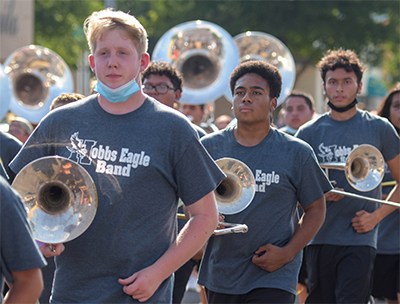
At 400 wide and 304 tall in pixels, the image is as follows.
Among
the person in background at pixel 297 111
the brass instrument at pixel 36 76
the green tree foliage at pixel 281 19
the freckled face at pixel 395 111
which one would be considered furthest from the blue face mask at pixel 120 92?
the green tree foliage at pixel 281 19

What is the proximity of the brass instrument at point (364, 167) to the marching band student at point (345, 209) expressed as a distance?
0.08 meters

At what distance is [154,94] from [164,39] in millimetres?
4154

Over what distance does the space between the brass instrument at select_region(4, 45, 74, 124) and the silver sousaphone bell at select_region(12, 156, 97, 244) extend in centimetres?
782

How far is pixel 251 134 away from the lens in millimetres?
3957

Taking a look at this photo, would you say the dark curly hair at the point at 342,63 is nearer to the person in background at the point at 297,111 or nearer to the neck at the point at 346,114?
the neck at the point at 346,114

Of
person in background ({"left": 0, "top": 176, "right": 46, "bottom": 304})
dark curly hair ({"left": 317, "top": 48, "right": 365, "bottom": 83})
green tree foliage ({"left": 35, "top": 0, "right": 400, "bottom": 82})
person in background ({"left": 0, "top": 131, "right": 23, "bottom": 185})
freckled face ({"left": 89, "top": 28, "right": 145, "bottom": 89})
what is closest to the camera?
person in background ({"left": 0, "top": 176, "right": 46, "bottom": 304})

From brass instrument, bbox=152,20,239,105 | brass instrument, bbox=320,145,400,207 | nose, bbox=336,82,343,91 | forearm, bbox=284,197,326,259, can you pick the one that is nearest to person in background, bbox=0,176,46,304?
forearm, bbox=284,197,326,259

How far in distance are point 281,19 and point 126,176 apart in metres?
20.3

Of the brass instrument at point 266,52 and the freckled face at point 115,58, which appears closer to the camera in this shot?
the freckled face at point 115,58

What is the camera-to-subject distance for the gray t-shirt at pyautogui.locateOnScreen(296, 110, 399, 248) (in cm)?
470

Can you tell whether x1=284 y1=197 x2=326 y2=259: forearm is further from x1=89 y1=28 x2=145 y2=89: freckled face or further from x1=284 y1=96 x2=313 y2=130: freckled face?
x1=284 y1=96 x2=313 y2=130: freckled face

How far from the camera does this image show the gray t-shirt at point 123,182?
99.4 inches

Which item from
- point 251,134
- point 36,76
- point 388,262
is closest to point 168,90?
point 251,134

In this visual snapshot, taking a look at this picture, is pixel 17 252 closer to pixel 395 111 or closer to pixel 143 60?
pixel 143 60
